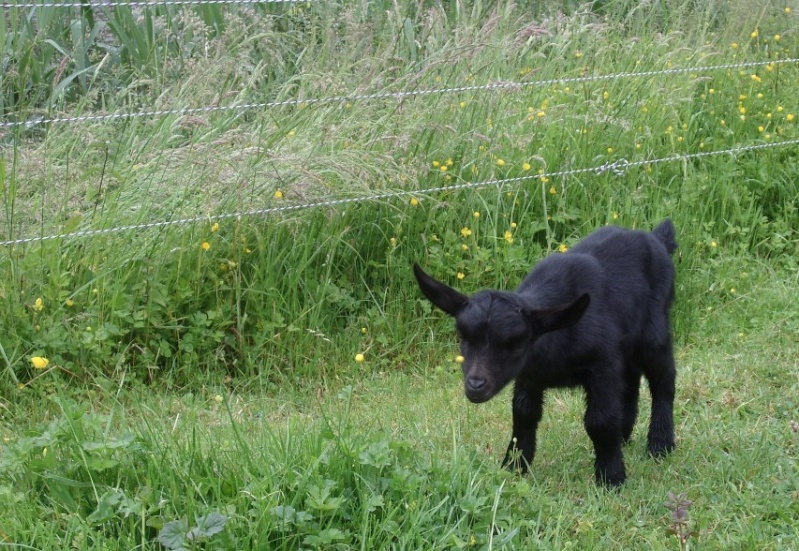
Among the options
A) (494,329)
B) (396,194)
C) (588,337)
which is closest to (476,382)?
(494,329)

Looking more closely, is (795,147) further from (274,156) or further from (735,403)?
(274,156)

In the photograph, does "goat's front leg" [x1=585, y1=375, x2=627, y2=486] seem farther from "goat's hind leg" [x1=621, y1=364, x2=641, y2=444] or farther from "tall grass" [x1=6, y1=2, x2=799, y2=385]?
"tall grass" [x1=6, y1=2, x2=799, y2=385]

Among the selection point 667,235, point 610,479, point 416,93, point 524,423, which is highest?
point 416,93

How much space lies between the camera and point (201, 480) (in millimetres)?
3574

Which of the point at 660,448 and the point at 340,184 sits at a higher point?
the point at 340,184

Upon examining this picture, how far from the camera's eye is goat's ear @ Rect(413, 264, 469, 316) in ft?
13.4

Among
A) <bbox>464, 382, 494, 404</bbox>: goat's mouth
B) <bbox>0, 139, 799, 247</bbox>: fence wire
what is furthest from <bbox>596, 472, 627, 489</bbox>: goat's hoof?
<bbox>0, 139, 799, 247</bbox>: fence wire

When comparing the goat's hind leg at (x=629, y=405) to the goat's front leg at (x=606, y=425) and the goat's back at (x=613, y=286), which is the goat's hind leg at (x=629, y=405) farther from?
the goat's front leg at (x=606, y=425)

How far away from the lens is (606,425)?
4.29 metres

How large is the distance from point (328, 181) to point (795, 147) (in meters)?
3.54

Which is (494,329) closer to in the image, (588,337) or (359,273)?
(588,337)

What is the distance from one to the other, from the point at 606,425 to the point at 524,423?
353 millimetres

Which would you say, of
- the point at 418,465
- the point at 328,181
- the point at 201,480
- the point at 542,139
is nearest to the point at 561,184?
the point at 542,139

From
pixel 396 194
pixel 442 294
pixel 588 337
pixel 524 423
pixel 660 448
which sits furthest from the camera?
pixel 396 194
